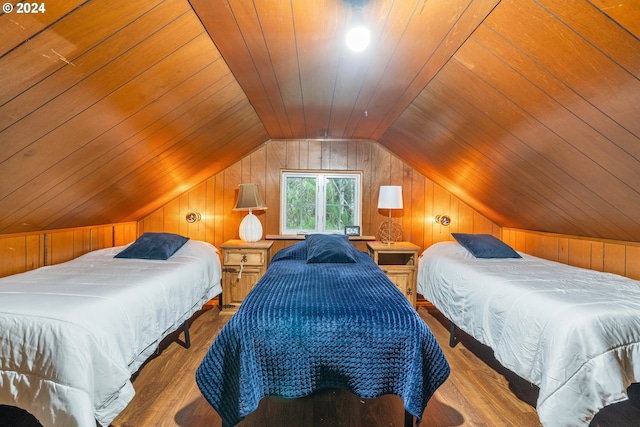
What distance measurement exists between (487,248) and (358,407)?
1830 mm

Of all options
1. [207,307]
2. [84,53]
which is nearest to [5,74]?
[84,53]

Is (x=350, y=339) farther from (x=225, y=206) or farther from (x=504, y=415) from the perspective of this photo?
(x=225, y=206)

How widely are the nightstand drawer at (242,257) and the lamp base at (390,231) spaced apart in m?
1.40

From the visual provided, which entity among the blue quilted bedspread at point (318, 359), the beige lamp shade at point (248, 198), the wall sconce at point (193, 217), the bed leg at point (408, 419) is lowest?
the bed leg at point (408, 419)

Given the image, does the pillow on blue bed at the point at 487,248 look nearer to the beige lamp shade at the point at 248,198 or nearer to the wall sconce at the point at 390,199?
the wall sconce at the point at 390,199

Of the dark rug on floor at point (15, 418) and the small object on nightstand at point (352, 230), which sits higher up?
the small object on nightstand at point (352, 230)

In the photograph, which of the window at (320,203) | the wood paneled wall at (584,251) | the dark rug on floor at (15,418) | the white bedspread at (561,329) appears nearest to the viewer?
the white bedspread at (561,329)

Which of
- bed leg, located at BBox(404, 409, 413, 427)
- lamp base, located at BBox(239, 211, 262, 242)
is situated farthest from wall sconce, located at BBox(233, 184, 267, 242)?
bed leg, located at BBox(404, 409, 413, 427)

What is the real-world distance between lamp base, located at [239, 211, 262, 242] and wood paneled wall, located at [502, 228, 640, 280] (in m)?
2.85

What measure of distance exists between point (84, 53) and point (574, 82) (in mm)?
1997

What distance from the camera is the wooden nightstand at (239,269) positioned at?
2975mm

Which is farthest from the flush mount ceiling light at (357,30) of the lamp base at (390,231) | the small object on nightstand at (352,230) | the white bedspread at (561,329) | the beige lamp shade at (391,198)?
the lamp base at (390,231)

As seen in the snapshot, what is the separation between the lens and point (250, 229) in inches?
123

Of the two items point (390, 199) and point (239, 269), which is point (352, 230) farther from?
point (239, 269)
